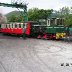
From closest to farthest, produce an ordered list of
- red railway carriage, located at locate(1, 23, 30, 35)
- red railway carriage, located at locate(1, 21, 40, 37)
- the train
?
the train, red railway carriage, located at locate(1, 21, 40, 37), red railway carriage, located at locate(1, 23, 30, 35)

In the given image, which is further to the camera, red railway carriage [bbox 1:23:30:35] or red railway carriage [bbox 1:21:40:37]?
red railway carriage [bbox 1:23:30:35]

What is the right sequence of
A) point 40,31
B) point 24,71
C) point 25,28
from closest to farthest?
point 24,71 < point 40,31 < point 25,28

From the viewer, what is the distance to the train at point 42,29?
39994mm

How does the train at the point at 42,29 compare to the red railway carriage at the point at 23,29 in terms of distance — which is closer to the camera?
the train at the point at 42,29

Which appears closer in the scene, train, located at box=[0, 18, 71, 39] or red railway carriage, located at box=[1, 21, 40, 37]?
train, located at box=[0, 18, 71, 39]

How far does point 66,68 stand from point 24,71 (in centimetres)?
182

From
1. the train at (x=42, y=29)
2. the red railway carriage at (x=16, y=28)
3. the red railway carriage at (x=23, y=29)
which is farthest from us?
the red railway carriage at (x=16, y=28)

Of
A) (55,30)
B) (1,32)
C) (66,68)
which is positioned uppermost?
(66,68)

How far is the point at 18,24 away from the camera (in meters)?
50.4

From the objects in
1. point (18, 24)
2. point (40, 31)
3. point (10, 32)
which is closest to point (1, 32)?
point (10, 32)

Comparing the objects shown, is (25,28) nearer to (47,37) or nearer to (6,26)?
(47,37)

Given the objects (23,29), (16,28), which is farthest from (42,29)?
(16,28)

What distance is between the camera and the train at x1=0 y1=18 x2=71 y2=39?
40.0 meters

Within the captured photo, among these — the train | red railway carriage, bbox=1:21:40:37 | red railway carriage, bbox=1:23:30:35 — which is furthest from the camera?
red railway carriage, bbox=1:23:30:35
